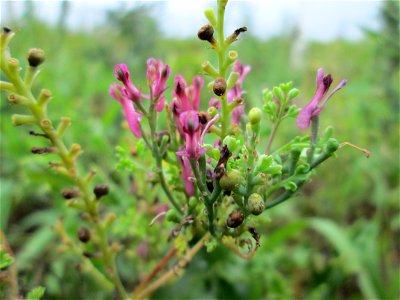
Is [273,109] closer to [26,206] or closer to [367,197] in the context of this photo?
[26,206]

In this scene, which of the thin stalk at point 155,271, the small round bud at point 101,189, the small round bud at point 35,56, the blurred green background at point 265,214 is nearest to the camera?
the small round bud at point 35,56

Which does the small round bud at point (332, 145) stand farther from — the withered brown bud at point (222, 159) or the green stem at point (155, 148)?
the green stem at point (155, 148)

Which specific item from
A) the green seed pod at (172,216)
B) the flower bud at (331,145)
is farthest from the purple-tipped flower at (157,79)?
the flower bud at (331,145)

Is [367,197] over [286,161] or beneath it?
beneath

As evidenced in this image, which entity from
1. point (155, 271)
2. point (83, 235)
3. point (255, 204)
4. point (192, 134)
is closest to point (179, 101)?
point (192, 134)

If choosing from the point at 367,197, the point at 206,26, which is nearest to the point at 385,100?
the point at 367,197
